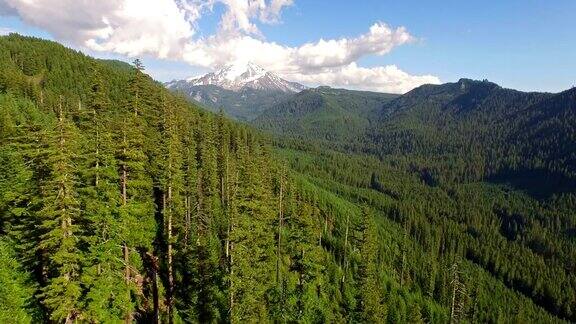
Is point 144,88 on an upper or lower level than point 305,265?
upper

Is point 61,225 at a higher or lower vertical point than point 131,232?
higher

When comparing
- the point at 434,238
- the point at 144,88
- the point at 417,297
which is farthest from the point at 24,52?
the point at 434,238

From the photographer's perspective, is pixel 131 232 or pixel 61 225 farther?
pixel 131 232

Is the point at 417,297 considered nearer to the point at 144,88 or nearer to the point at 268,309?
the point at 268,309

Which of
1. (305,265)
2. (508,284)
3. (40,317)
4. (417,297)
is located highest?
(40,317)

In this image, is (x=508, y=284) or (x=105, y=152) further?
(x=508, y=284)

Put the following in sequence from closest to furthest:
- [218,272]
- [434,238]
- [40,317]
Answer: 1. [40,317]
2. [218,272]
3. [434,238]

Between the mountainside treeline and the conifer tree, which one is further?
the mountainside treeline

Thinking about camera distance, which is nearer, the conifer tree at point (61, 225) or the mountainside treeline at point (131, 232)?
the conifer tree at point (61, 225)

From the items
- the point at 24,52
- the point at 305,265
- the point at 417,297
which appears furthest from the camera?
the point at 24,52
